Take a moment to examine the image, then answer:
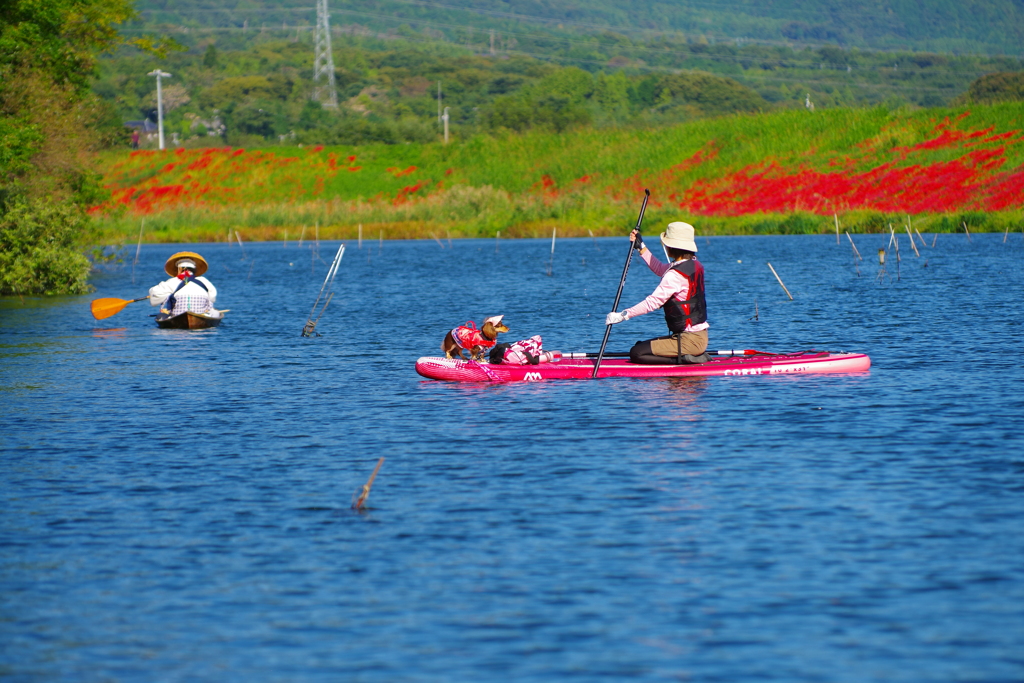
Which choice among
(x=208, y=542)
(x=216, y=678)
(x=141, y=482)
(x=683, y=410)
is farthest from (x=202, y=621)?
(x=683, y=410)

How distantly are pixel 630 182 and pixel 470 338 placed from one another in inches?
2552

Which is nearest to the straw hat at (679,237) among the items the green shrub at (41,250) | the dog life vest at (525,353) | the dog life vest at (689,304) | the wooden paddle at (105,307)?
the dog life vest at (689,304)

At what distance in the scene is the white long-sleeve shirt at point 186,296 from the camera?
93.0 ft

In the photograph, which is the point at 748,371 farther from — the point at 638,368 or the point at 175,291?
the point at 175,291

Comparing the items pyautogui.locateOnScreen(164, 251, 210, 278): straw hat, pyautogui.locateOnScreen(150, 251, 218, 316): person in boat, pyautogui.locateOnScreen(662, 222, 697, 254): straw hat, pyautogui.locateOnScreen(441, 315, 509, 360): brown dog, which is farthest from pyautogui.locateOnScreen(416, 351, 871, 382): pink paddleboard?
pyautogui.locateOnScreen(150, 251, 218, 316): person in boat

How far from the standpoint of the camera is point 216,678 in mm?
7645

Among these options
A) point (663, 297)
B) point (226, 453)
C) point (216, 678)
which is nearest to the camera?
point (216, 678)

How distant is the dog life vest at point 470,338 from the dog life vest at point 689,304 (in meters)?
2.81

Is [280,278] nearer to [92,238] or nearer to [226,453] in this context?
[92,238]

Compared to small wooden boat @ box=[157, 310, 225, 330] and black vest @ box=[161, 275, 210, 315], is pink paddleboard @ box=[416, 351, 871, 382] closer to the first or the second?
small wooden boat @ box=[157, 310, 225, 330]

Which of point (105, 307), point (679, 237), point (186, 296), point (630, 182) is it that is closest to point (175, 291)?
point (186, 296)

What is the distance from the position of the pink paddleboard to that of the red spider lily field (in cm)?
3925

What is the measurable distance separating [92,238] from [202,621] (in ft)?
118

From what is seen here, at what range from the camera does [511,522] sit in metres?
10.9
